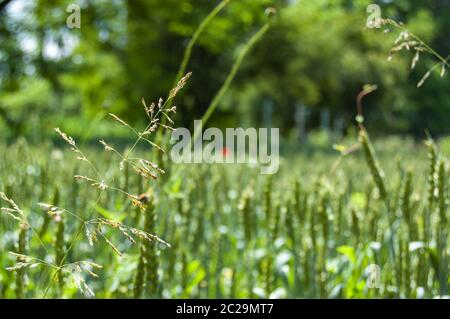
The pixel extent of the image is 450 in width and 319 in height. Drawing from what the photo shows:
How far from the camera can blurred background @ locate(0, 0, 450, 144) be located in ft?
56.9

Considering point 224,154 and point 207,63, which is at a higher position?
point 207,63

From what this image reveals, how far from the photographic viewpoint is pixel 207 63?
20.8 metres

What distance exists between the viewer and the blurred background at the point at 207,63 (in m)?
17.3

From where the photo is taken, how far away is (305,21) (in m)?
23.4

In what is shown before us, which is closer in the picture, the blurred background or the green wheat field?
the green wheat field

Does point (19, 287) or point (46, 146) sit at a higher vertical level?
point (46, 146)

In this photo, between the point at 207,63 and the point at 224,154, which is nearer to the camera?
the point at 224,154

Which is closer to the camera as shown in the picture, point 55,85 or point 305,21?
point 55,85

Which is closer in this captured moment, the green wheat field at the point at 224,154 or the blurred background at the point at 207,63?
the green wheat field at the point at 224,154

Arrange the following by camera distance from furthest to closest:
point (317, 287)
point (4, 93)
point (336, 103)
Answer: point (336, 103) < point (4, 93) < point (317, 287)
